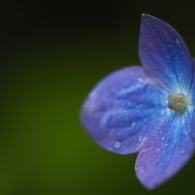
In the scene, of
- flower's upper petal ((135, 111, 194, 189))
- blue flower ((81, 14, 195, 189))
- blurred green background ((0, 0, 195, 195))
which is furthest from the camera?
blurred green background ((0, 0, 195, 195))

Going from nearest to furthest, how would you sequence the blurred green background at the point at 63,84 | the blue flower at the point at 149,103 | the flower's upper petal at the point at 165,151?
the flower's upper petal at the point at 165,151 < the blue flower at the point at 149,103 < the blurred green background at the point at 63,84

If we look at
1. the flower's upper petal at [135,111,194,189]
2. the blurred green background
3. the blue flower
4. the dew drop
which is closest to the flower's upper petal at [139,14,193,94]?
the blue flower

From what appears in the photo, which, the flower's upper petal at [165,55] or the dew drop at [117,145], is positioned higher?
the flower's upper petal at [165,55]

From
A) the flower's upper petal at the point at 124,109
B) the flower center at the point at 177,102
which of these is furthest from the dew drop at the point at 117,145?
the flower center at the point at 177,102

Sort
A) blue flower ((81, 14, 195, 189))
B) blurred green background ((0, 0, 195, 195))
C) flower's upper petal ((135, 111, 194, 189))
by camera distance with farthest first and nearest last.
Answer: blurred green background ((0, 0, 195, 195)) → blue flower ((81, 14, 195, 189)) → flower's upper petal ((135, 111, 194, 189))

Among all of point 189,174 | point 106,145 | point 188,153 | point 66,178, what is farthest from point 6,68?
point 188,153

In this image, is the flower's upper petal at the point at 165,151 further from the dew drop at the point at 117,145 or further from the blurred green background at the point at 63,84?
the blurred green background at the point at 63,84

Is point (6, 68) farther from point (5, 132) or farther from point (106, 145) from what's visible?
point (106, 145)

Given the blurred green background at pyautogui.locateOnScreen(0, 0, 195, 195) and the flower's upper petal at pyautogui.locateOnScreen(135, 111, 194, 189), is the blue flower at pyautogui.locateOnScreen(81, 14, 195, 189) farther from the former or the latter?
the blurred green background at pyautogui.locateOnScreen(0, 0, 195, 195)
